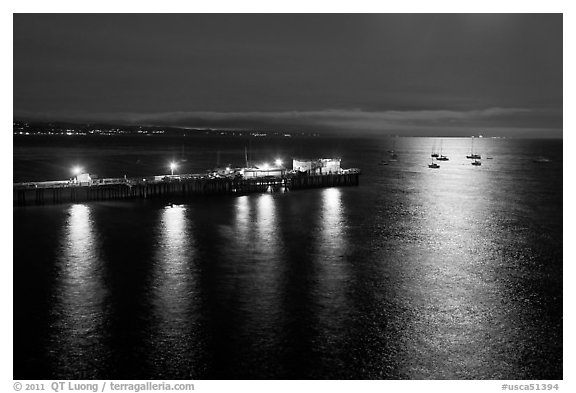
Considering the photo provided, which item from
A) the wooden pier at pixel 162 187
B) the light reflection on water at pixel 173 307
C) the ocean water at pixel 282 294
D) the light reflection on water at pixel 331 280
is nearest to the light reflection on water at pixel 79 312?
the ocean water at pixel 282 294

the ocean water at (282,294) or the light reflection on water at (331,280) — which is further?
the light reflection on water at (331,280)

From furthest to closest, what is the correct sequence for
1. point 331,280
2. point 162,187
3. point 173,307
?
point 162,187 → point 331,280 → point 173,307

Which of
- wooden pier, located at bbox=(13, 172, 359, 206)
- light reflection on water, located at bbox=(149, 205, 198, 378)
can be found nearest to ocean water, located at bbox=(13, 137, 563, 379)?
light reflection on water, located at bbox=(149, 205, 198, 378)

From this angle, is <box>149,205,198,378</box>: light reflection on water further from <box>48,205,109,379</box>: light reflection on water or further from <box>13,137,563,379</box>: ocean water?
<box>48,205,109,379</box>: light reflection on water

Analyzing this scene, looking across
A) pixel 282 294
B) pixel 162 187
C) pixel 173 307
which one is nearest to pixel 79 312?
pixel 173 307

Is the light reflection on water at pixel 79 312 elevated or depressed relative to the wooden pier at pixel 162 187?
depressed

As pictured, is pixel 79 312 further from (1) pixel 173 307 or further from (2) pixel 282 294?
(2) pixel 282 294

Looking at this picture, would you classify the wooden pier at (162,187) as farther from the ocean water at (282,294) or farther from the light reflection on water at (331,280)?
the light reflection on water at (331,280)
